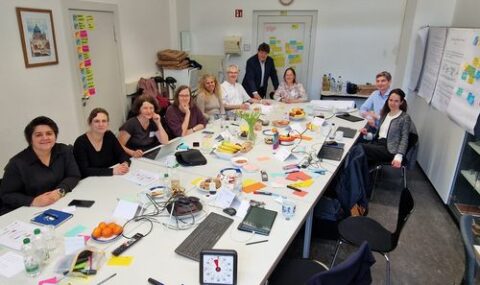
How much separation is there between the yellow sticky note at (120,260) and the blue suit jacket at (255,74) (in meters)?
4.13

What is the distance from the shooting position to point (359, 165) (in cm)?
251

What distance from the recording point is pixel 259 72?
564 cm

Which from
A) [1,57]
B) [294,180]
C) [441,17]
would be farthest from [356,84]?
[1,57]

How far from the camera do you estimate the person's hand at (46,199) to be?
2.02 m

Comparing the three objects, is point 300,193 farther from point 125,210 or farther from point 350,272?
point 125,210

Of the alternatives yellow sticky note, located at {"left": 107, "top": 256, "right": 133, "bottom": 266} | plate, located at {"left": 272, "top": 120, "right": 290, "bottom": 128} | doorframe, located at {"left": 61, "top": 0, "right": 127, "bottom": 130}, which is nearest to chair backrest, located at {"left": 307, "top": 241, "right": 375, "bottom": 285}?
yellow sticky note, located at {"left": 107, "top": 256, "right": 133, "bottom": 266}

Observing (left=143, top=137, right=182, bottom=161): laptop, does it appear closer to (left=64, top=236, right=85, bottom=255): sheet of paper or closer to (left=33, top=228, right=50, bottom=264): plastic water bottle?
(left=64, top=236, right=85, bottom=255): sheet of paper

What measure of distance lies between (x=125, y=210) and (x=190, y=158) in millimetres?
826

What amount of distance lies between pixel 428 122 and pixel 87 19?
4.64 m

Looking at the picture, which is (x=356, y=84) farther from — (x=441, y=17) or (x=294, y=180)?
(x=294, y=180)

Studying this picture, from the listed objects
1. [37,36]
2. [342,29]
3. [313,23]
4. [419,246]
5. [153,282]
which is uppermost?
[313,23]

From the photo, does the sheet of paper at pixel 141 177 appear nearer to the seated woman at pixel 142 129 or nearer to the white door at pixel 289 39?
the seated woman at pixel 142 129

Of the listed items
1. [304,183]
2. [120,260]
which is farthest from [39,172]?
[304,183]

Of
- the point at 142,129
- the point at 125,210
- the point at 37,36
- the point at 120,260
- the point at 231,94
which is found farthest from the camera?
the point at 231,94
